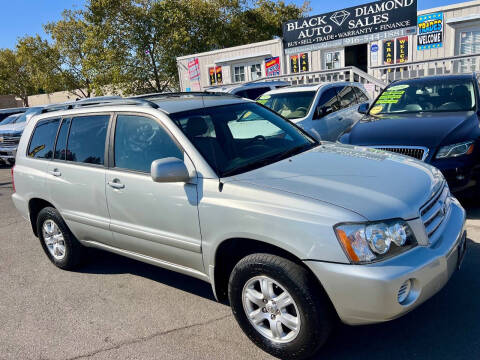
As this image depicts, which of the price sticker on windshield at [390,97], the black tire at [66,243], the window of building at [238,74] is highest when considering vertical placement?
the window of building at [238,74]

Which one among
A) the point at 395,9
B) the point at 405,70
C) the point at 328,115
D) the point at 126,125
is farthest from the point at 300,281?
the point at 395,9

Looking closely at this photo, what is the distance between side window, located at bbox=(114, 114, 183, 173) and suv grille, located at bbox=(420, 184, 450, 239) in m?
1.82

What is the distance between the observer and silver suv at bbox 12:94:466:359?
8.03ft

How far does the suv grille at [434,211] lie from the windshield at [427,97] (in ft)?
11.1

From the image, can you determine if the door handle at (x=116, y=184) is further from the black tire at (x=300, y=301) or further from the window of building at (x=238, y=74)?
the window of building at (x=238, y=74)

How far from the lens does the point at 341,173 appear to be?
298cm

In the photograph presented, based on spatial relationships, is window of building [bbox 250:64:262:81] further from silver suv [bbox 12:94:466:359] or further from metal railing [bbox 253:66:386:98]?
silver suv [bbox 12:94:466:359]

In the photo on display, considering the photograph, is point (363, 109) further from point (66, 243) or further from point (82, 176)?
point (66, 243)

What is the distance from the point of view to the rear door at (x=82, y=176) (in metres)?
3.87

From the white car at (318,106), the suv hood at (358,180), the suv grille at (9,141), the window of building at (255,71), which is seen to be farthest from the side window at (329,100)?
the window of building at (255,71)

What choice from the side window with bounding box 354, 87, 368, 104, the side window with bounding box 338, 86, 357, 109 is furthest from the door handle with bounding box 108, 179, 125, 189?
the side window with bounding box 354, 87, 368, 104

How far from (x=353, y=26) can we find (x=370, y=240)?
1455 centimetres

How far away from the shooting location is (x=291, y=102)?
814 centimetres

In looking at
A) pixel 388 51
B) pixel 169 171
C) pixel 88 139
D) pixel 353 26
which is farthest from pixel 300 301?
pixel 353 26
